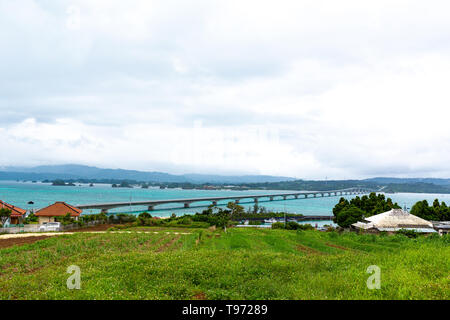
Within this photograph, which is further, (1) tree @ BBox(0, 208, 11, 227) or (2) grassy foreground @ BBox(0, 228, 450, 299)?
(1) tree @ BBox(0, 208, 11, 227)

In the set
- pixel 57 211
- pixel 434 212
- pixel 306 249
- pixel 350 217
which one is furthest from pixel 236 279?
pixel 434 212

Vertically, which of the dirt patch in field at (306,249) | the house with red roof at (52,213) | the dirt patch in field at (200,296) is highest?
the dirt patch in field at (200,296)

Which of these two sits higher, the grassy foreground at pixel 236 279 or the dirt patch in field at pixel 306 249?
the grassy foreground at pixel 236 279

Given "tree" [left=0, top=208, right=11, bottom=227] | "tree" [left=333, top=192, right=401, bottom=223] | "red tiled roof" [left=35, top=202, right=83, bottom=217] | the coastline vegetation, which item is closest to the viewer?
"tree" [left=0, top=208, right=11, bottom=227]

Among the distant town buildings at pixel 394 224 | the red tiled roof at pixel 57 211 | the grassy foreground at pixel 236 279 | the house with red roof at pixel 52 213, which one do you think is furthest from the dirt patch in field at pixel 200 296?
the red tiled roof at pixel 57 211

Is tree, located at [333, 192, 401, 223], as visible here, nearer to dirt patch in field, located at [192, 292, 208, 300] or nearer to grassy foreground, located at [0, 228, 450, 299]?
grassy foreground, located at [0, 228, 450, 299]

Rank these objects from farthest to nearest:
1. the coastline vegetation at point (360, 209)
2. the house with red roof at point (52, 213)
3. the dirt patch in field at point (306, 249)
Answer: the house with red roof at point (52, 213), the coastline vegetation at point (360, 209), the dirt patch in field at point (306, 249)

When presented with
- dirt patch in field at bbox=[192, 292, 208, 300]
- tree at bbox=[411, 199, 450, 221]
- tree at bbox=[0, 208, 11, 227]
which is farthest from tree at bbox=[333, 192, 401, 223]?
tree at bbox=[0, 208, 11, 227]

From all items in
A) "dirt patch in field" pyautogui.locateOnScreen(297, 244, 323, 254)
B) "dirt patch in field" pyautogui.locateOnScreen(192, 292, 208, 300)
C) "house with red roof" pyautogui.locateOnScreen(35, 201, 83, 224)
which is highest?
"dirt patch in field" pyautogui.locateOnScreen(192, 292, 208, 300)

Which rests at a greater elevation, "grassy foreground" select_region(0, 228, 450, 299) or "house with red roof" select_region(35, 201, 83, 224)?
"grassy foreground" select_region(0, 228, 450, 299)

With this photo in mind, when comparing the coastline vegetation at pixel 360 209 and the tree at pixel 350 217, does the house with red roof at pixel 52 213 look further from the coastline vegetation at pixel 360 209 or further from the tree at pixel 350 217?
the coastline vegetation at pixel 360 209

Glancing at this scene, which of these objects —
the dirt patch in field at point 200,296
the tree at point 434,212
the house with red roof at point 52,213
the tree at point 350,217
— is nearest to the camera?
the dirt patch in field at point 200,296
